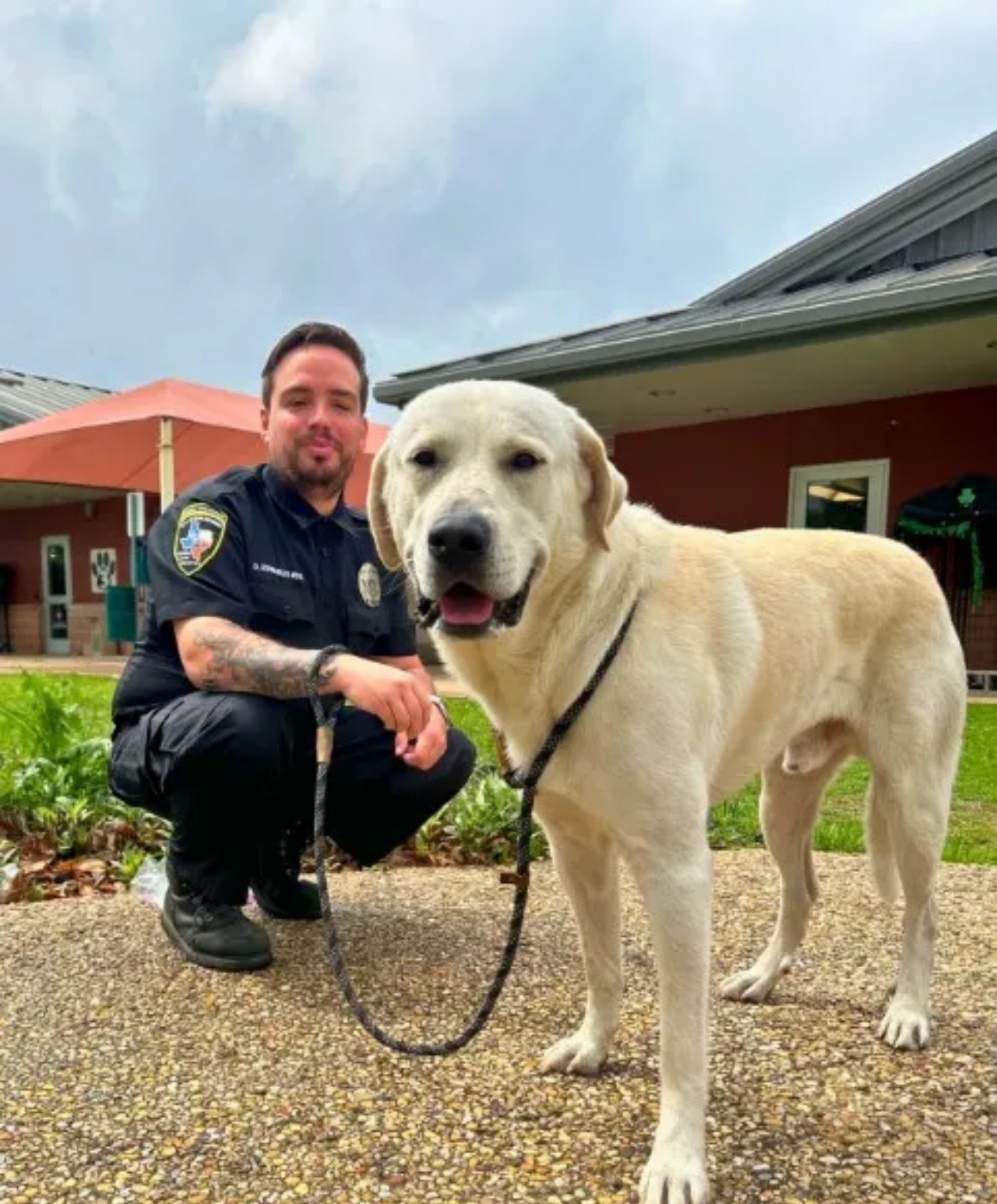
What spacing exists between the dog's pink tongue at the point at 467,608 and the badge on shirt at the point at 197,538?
118 cm

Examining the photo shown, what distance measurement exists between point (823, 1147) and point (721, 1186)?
23cm

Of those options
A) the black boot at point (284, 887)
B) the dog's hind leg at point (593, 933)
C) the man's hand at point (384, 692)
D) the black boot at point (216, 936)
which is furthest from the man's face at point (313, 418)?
the dog's hind leg at point (593, 933)

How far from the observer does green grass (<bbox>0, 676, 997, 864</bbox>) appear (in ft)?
12.6

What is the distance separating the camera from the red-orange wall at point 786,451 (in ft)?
29.9

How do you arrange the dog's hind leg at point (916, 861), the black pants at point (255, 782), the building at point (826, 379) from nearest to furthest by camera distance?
the dog's hind leg at point (916, 861) < the black pants at point (255, 782) < the building at point (826, 379)

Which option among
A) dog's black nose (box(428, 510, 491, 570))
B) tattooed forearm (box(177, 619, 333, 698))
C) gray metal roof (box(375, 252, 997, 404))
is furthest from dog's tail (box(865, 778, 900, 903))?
gray metal roof (box(375, 252, 997, 404))

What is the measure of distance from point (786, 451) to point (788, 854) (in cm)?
842

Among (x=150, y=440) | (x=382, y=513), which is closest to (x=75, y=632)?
(x=150, y=440)

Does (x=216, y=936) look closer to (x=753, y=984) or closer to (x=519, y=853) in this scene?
(x=519, y=853)

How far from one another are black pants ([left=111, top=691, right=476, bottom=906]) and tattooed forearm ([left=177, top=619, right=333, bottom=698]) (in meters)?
0.05

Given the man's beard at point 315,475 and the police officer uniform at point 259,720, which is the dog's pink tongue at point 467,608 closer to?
the police officer uniform at point 259,720

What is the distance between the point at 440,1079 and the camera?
2004mm

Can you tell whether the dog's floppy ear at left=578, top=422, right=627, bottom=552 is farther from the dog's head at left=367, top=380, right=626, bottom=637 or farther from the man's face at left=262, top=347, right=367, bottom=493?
the man's face at left=262, top=347, right=367, bottom=493

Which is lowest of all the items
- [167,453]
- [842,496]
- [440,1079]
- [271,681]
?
[440,1079]
